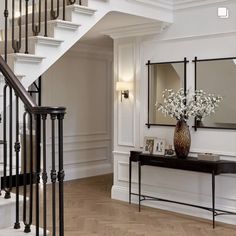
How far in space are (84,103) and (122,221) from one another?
3.56 metres

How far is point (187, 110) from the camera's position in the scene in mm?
5020

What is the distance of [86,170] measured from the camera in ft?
26.3

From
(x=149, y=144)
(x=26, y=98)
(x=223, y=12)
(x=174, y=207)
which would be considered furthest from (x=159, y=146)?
(x=26, y=98)

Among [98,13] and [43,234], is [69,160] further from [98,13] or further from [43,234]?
[43,234]

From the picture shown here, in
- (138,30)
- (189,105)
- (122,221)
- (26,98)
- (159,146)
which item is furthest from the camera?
(138,30)

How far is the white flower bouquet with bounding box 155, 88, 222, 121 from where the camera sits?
193 inches

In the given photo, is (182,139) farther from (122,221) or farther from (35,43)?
(35,43)

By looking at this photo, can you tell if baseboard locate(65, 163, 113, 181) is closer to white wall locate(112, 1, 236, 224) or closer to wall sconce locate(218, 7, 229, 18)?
white wall locate(112, 1, 236, 224)

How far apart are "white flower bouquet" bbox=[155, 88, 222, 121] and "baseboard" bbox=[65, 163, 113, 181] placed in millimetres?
3089

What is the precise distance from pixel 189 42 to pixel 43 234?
3.52 metres

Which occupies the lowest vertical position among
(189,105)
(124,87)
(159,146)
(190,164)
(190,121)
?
(190,164)

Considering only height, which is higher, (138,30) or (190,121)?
(138,30)

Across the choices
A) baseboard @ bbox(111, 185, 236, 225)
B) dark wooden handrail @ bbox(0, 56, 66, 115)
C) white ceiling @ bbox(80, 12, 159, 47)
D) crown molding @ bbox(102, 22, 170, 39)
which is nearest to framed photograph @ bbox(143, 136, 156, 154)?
baseboard @ bbox(111, 185, 236, 225)

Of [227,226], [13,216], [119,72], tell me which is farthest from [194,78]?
[13,216]
